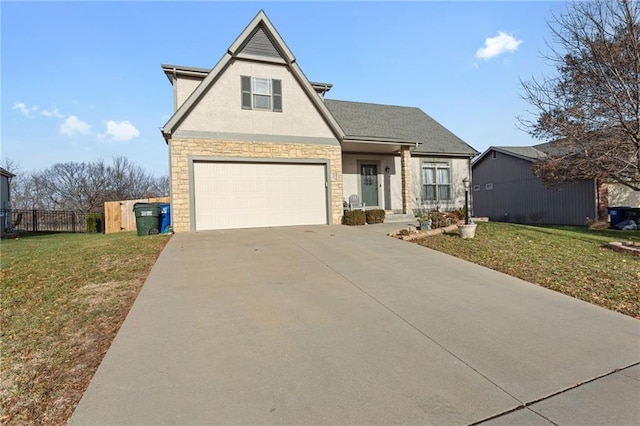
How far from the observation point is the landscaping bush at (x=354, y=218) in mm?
12742

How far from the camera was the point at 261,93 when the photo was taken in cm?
1210

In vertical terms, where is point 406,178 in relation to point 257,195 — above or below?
above

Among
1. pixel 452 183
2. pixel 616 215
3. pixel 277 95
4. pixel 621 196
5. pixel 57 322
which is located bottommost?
pixel 57 322

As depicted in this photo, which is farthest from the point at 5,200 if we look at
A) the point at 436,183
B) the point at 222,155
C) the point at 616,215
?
the point at 616,215

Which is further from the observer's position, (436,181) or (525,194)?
(525,194)

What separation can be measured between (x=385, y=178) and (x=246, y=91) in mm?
7713

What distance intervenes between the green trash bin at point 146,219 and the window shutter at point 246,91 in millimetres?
5018

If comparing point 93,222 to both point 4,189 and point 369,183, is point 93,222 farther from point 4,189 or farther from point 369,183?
point 369,183

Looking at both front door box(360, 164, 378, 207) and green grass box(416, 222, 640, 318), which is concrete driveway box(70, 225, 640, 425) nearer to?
green grass box(416, 222, 640, 318)

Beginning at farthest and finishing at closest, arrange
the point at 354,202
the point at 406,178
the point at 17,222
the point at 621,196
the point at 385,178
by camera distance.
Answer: the point at 17,222, the point at 621,196, the point at 385,178, the point at 406,178, the point at 354,202

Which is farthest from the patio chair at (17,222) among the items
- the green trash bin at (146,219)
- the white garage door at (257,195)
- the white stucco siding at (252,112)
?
the white garage door at (257,195)

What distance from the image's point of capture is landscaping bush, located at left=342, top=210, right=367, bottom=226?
41.8 feet

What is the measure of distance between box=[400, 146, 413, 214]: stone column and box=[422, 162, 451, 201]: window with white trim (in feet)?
5.39

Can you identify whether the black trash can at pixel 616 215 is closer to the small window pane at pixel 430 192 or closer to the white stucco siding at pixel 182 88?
the small window pane at pixel 430 192
